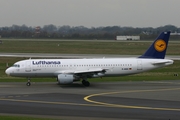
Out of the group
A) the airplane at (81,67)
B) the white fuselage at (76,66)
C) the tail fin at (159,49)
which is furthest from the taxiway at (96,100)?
the tail fin at (159,49)

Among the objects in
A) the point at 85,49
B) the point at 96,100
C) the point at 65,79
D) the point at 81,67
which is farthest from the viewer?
the point at 85,49

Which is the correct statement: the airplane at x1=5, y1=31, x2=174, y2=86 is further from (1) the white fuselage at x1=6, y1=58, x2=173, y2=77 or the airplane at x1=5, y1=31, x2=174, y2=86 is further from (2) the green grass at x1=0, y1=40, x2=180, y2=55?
(2) the green grass at x1=0, y1=40, x2=180, y2=55

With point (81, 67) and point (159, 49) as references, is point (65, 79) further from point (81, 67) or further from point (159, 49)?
point (159, 49)

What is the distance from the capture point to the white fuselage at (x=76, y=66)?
152 feet

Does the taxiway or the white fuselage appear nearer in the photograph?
the taxiway

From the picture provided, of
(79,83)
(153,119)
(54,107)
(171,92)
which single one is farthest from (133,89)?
(153,119)

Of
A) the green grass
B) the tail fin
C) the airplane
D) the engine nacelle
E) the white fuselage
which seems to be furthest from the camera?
the green grass

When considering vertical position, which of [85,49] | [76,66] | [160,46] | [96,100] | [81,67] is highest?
[160,46]

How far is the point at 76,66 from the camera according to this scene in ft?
154

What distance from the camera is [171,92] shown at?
3956cm

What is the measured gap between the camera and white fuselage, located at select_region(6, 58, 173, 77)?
46.5 meters

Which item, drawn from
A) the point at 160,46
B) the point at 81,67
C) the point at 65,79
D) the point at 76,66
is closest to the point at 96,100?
the point at 65,79

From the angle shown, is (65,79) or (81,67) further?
(81,67)

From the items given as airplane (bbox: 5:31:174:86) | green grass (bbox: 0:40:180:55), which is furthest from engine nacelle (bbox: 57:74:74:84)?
green grass (bbox: 0:40:180:55)
